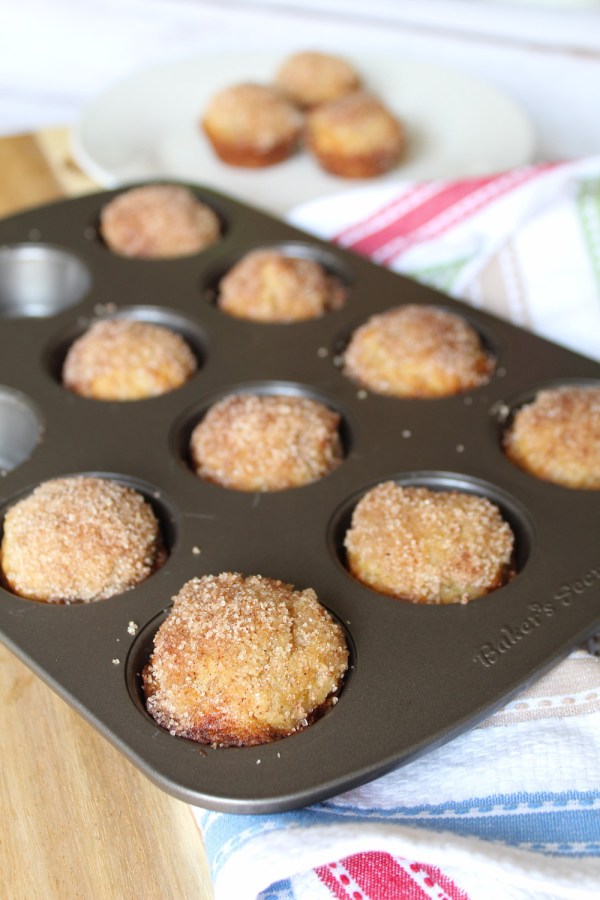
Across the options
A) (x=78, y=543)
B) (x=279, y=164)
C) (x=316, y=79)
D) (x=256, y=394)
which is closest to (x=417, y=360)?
(x=256, y=394)

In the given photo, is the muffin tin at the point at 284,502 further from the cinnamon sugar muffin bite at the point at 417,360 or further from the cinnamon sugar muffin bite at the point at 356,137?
the cinnamon sugar muffin bite at the point at 356,137

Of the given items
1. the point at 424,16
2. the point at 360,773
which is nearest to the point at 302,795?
the point at 360,773

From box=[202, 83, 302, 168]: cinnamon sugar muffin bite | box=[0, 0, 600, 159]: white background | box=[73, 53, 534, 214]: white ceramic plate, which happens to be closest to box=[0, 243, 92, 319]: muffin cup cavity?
box=[73, 53, 534, 214]: white ceramic plate

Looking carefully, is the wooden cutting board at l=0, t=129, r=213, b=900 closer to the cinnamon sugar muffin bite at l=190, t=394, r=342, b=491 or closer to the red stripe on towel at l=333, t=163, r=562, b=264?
the cinnamon sugar muffin bite at l=190, t=394, r=342, b=491

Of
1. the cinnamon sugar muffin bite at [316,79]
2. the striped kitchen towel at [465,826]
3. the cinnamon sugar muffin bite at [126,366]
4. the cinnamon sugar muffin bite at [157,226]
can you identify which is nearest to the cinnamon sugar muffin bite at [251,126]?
the cinnamon sugar muffin bite at [316,79]

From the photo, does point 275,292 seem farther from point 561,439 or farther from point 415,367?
point 561,439
